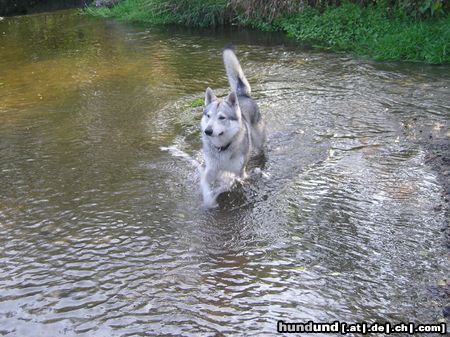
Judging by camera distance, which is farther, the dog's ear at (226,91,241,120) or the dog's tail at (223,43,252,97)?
the dog's tail at (223,43,252,97)

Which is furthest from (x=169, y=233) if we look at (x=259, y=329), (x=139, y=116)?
(x=139, y=116)

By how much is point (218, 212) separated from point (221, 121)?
1008 mm

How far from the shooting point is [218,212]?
17.1 ft

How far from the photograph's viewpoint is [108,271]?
425cm

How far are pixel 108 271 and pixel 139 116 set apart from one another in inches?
166

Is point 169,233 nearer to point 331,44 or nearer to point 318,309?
point 318,309

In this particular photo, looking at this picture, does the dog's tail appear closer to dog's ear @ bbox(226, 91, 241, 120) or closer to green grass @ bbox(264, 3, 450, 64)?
dog's ear @ bbox(226, 91, 241, 120)

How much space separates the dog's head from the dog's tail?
0.93 metres

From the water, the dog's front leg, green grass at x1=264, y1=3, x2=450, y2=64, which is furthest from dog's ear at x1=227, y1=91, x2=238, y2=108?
green grass at x1=264, y1=3, x2=450, y2=64

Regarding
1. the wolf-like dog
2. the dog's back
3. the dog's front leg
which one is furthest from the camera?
the dog's back

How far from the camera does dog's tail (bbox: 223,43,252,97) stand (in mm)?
6664

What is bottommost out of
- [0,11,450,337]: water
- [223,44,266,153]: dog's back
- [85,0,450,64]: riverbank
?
[0,11,450,337]: water

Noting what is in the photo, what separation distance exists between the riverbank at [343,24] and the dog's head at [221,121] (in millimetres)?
5805

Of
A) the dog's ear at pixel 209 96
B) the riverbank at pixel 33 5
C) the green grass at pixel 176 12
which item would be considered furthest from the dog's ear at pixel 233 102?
the riverbank at pixel 33 5
